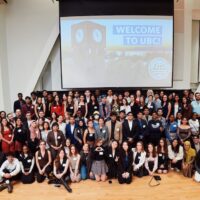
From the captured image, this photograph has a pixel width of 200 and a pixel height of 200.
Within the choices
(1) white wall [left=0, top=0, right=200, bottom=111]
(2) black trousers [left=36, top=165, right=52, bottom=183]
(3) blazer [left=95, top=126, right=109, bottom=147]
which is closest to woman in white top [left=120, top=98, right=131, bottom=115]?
(3) blazer [left=95, top=126, right=109, bottom=147]

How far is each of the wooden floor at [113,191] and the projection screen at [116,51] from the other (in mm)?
4241

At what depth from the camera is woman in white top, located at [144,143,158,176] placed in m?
5.68

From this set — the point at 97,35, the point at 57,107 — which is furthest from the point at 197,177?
the point at 97,35

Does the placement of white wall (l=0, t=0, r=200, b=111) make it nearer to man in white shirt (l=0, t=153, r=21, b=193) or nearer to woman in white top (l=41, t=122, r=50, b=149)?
woman in white top (l=41, t=122, r=50, b=149)

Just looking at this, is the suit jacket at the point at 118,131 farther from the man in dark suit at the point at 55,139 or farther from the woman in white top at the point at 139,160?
the man in dark suit at the point at 55,139

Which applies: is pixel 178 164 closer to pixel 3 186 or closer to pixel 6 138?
pixel 3 186

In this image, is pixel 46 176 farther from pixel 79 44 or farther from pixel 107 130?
pixel 79 44

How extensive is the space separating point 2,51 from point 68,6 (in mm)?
2820

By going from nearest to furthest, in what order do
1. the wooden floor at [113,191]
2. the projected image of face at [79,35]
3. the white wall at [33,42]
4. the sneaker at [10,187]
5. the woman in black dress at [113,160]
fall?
the wooden floor at [113,191], the sneaker at [10,187], the woman in black dress at [113,160], the projected image of face at [79,35], the white wall at [33,42]

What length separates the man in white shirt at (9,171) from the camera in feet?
17.3

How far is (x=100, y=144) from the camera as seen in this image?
18.7 ft

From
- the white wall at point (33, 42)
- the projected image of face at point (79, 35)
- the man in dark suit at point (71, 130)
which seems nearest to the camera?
the man in dark suit at point (71, 130)

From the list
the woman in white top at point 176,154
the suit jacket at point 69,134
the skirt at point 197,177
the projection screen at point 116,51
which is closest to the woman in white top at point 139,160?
the woman in white top at point 176,154

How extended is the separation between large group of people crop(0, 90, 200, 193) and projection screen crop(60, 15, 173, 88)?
5.96ft
